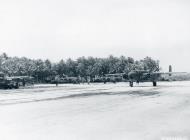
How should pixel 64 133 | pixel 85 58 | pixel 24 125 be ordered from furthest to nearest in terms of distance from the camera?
1. pixel 85 58
2. pixel 24 125
3. pixel 64 133

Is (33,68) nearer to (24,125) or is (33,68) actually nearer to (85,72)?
(85,72)

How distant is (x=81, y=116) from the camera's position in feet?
58.0

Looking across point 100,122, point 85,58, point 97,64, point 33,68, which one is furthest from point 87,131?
point 85,58

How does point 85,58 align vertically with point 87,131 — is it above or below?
above

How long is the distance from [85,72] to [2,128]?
465ft

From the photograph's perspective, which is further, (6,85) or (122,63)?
(122,63)

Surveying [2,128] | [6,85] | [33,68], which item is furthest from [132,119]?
[33,68]

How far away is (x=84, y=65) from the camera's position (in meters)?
159

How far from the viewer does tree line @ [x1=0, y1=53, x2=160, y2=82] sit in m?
141

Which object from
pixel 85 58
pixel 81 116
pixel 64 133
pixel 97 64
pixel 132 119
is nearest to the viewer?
pixel 64 133

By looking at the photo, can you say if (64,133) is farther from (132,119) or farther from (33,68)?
(33,68)

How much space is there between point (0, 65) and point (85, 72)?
41308 mm

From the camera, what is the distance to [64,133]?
1255 cm

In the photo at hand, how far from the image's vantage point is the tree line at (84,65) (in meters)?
141
